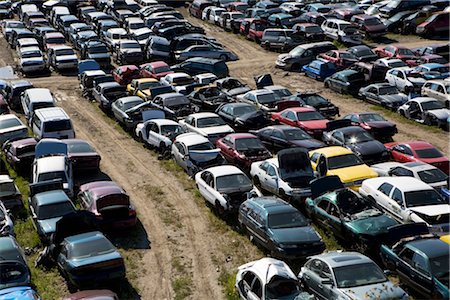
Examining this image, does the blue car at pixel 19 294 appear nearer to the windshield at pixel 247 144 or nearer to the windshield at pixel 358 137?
the windshield at pixel 247 144

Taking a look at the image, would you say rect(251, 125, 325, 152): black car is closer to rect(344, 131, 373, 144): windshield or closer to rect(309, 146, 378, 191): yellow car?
rect(344, 131, 373, 144): windshield

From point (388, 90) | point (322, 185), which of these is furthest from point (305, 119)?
point (322, 185)

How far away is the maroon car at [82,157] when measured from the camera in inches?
966

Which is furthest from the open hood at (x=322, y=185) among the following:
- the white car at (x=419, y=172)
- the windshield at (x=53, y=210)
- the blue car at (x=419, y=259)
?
the windshield at (x=53, y=210)

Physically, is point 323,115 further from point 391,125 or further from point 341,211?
point 341,211

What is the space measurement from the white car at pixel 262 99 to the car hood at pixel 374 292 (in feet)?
51.0

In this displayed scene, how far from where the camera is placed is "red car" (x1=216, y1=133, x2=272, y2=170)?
24125 millimetres

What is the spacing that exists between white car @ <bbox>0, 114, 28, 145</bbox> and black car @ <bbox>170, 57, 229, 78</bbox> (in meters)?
11.6

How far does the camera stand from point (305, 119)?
2773cm

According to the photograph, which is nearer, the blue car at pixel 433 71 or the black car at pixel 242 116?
the black car at pixel 242 116

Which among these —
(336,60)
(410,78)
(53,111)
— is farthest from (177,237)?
(336,60)

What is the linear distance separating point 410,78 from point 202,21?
24785mm

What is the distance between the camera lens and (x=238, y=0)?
2286 inches

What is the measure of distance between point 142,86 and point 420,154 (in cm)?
1487
